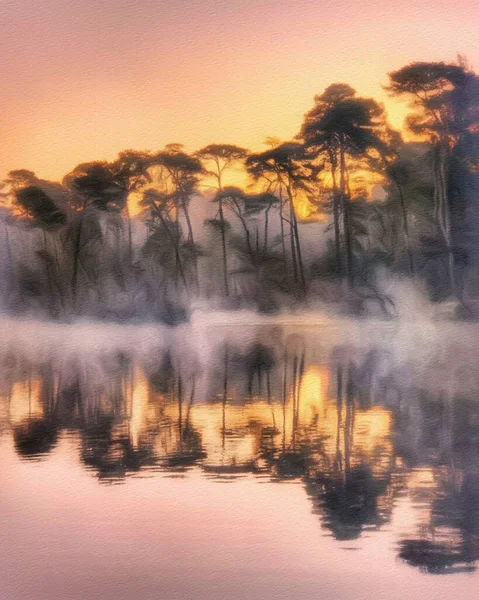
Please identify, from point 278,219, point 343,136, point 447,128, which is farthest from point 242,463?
point 447,128

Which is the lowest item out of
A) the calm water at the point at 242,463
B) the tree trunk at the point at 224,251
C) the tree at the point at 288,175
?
the calm water at the point at 242,463

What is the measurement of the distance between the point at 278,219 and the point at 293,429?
2.30 ft

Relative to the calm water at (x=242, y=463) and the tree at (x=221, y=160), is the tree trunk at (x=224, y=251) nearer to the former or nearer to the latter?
the tree at (x=221, y=160)

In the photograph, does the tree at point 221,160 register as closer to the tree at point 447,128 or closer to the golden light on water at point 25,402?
the tree at point 447,128

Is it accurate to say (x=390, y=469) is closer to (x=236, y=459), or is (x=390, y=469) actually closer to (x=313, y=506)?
(x=313, y=506)

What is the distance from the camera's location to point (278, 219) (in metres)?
2.43

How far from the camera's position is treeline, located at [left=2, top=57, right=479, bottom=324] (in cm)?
241

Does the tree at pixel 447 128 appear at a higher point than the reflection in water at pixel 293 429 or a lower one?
higher

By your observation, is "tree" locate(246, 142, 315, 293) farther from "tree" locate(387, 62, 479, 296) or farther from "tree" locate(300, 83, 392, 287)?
"tree" locate(387, 62, 479, 296)

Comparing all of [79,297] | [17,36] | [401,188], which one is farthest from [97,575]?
[17,36]

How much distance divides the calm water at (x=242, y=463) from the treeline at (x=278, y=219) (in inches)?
5.0

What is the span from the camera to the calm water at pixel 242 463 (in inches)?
94.3

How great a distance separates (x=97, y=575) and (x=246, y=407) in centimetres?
75

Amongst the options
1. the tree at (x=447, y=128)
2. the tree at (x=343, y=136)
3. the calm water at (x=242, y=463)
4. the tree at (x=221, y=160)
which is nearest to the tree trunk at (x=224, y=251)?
the tree at (x=221, y=160)
